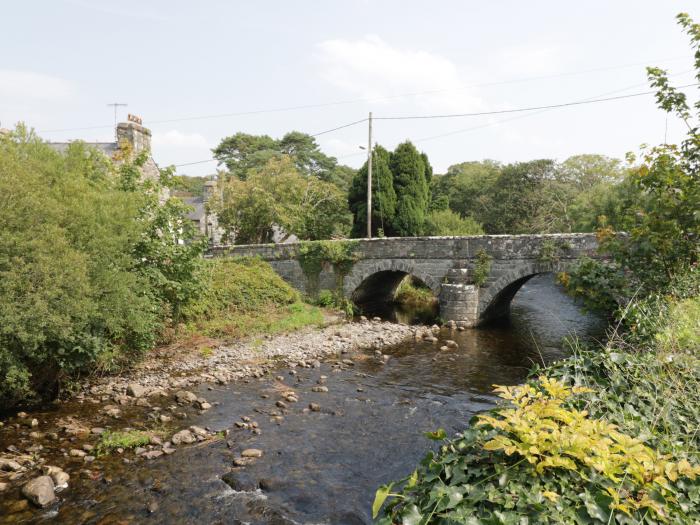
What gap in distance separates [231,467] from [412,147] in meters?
27.4

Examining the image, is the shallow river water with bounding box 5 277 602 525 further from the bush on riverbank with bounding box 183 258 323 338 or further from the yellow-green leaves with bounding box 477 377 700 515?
the bush on riverbank with bounding box 183 258 323 338

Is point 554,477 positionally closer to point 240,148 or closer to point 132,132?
point 132,132

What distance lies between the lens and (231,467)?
7184mm

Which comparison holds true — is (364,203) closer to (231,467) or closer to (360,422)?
(360,422)

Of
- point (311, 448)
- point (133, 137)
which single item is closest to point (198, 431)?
point (311, 448)

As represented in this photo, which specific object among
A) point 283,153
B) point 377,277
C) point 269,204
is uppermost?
point 283,153

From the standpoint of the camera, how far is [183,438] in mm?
7984

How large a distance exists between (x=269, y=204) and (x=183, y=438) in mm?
20925

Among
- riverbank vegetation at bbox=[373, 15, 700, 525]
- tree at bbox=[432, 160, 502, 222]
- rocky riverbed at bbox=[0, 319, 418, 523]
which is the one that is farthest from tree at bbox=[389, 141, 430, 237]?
riverbank vegetation at bbox=[373, 15, 700, 525]

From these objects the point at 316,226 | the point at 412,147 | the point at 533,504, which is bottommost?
the point at 533,504

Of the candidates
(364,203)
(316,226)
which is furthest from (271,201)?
(364,203)

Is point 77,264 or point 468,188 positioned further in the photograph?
point 468,188

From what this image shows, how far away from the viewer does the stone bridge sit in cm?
1584

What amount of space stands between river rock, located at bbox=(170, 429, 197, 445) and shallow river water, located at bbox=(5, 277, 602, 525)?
7.9 inches
